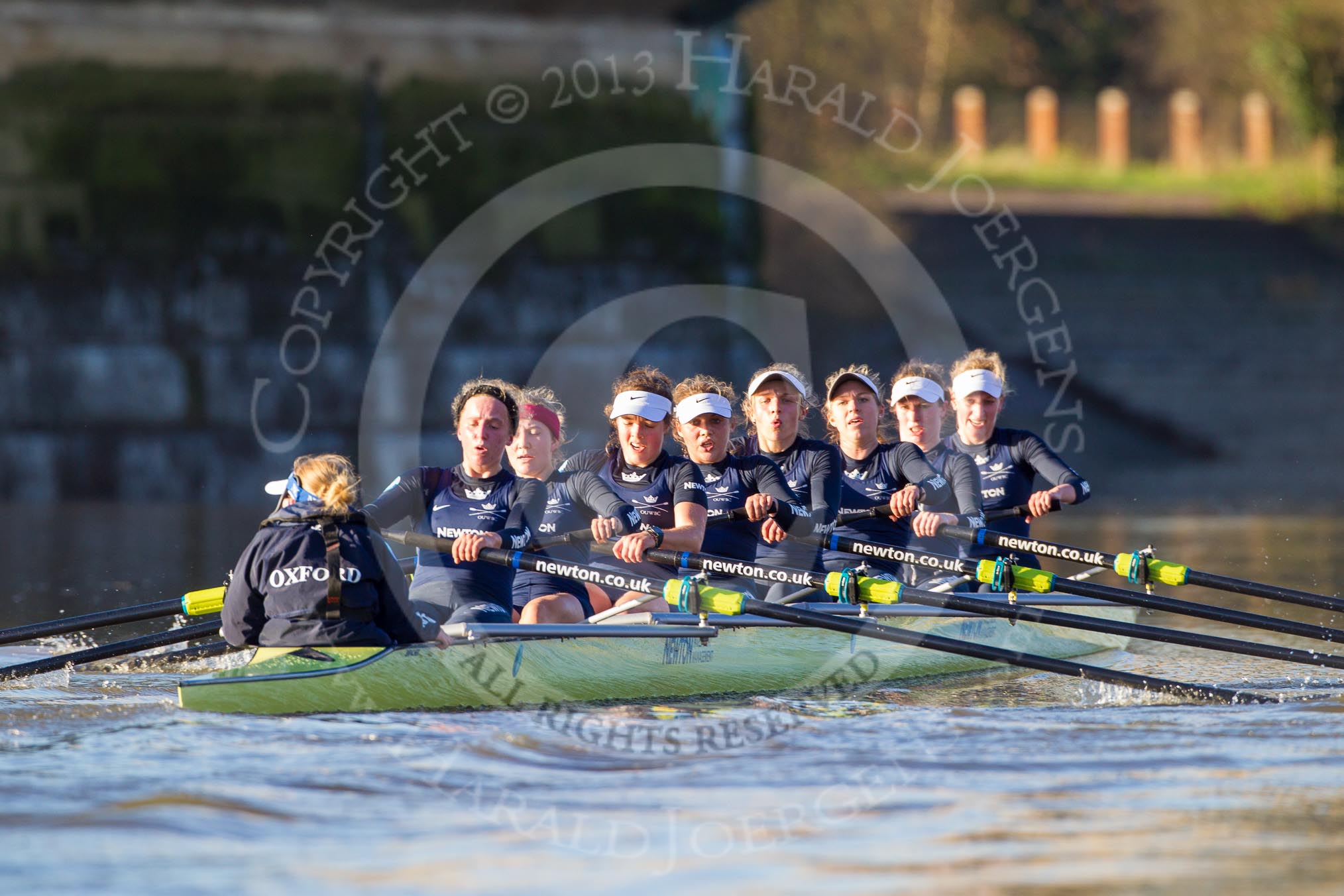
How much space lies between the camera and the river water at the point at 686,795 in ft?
18.5

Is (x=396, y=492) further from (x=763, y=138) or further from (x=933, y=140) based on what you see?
(x=933, y=140)

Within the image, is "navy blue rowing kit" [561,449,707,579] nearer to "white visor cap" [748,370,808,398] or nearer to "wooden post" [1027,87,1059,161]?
"white visor cap" [748,370,808,398]

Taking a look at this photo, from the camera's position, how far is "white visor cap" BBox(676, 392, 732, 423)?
9797mm

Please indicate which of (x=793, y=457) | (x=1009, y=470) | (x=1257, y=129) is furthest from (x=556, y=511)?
(x=1257, y=129)

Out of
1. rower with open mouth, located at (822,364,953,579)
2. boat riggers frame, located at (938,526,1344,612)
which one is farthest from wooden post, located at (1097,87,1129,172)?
boat riggers frame, located at (938,526,1344,612)

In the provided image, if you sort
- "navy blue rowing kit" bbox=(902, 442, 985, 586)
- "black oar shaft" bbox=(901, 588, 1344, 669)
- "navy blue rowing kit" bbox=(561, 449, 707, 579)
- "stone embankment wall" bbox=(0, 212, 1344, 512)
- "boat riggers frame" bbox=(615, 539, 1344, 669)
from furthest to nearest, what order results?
"stone embankment wall" bbox=(0, 212, 1344, 512)
"navy blue rowing kit" bbox=(902, 442, 985, 586)
"navy blue rowing kit" bbox=(561, 449, 707, 579)
"black oar shaft" bbox=(901, 588, 1344, 669)
"boat riggers frame" bbox=(615, 539, 1344, 669)

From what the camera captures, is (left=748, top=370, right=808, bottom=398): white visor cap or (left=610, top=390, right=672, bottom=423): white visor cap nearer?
(left=610, top=390, right=672, bottom=423): white visor cap

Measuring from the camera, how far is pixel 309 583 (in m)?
7.55

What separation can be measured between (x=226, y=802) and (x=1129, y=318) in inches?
Result: 900

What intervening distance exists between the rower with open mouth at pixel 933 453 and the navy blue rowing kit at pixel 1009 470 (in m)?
0.21

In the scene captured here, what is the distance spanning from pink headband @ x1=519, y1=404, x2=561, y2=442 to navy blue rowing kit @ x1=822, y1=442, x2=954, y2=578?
76.6 inches

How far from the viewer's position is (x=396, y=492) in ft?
29.9

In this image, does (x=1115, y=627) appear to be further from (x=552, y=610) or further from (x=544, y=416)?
(x=544, y=416)

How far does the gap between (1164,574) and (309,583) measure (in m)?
4.98
